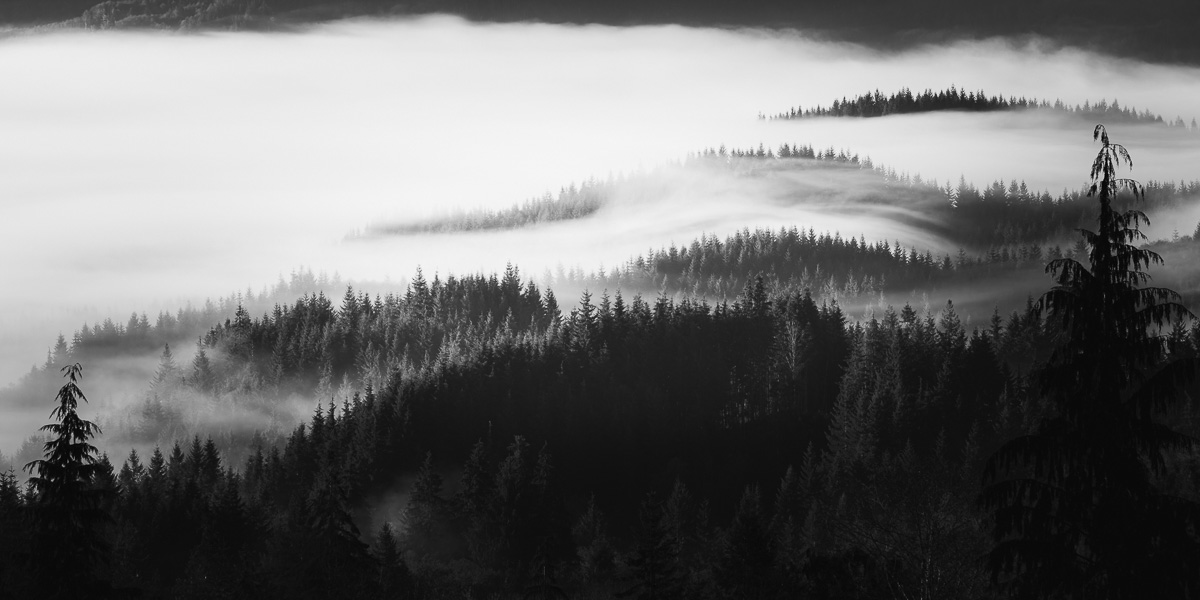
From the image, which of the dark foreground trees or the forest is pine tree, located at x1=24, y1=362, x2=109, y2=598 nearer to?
the forest

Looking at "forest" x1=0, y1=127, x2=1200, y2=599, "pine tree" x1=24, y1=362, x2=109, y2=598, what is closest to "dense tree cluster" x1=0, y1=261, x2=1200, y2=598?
"forest" x1=0, y1=127, x2=1200, y2=599

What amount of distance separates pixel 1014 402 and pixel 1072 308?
153089 millimetres

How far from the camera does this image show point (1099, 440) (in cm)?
3200

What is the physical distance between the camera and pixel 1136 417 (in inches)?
1262

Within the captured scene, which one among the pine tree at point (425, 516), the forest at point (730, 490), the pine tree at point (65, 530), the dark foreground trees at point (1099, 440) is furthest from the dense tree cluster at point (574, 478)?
the dark foreground trees at point (1099, 440)

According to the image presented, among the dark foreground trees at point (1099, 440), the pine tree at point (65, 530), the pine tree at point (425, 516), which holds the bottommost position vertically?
the pine tree at point (425, 516)

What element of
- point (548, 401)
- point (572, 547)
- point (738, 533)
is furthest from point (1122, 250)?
point (548, 401)

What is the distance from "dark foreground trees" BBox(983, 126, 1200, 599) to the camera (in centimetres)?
3148

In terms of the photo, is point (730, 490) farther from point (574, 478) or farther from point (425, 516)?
point (425, 516)

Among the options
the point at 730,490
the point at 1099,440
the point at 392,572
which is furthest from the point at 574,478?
the point at 1099,440

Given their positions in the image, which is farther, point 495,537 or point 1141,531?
point 495,537

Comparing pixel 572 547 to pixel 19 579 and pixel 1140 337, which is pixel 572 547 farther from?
pixel 1140 337

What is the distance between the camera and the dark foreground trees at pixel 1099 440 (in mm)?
31484

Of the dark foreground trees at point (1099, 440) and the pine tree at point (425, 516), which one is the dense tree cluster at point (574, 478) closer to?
the pine tree at point (425, 516)
